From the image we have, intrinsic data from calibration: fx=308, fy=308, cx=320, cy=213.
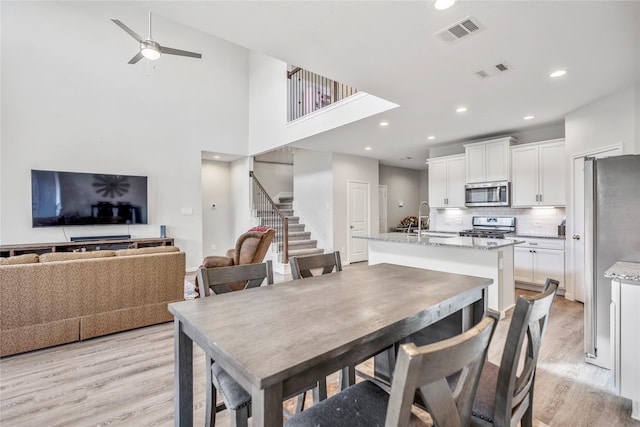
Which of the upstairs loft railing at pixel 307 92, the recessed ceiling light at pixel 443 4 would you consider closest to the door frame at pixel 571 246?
the recessed ceiling light at pixel 443 4

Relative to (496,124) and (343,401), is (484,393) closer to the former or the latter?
(343,401)

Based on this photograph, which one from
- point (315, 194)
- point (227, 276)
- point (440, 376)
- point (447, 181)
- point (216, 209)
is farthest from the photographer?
point (216, 209)

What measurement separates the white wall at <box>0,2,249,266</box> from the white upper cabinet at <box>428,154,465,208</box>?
4523mm

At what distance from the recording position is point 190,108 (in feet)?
22.4

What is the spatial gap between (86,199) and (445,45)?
623 centimetres

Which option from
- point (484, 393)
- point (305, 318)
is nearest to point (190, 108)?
point (305, 318)

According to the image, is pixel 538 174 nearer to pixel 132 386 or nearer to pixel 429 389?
pixel 429 389

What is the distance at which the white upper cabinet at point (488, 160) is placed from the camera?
5289 millimetres

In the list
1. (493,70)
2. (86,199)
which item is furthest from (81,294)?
(493,70)

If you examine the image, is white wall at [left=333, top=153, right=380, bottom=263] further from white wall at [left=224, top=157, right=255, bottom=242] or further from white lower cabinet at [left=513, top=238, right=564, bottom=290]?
white lower cabinet at [left=513, top=238, right=564, bottom=290]

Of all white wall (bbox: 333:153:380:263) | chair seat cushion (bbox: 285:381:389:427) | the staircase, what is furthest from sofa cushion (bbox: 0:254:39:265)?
white wall (bbox: 333:153:380:263)

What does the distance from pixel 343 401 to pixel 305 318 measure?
0.34 metres

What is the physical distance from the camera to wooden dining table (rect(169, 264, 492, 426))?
0.90 m

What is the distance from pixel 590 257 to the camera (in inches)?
99.8
